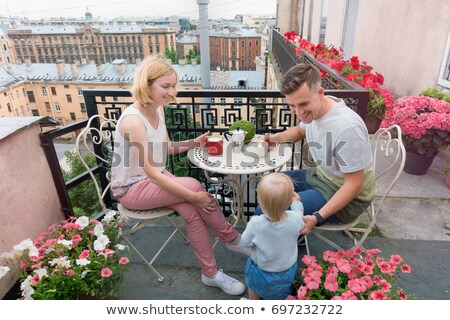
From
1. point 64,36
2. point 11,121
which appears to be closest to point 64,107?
point 64,36

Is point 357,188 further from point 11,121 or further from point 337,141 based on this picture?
point 11,121

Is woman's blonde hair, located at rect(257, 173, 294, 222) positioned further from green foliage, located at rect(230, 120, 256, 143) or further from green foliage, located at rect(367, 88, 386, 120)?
green foliage, located at rect(367, 88, 386, 120)

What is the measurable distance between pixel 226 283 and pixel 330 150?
3.66 feet

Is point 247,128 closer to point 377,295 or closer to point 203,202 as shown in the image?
point 203,202

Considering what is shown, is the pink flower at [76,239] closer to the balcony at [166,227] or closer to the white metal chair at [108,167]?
the white metal chair at [108,167]

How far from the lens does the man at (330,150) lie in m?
1.58

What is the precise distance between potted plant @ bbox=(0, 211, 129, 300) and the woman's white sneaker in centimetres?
62

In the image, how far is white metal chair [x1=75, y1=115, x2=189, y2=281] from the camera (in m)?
→ 1.95

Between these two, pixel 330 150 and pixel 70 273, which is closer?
pixel 70 273

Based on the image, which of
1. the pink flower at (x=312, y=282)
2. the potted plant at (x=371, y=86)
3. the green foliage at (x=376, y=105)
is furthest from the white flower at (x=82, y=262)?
the green foliage at (x=376, y=105)

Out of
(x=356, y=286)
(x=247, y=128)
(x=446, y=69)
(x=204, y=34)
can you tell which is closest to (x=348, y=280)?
(x=356, y=286)

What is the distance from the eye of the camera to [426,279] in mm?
2018

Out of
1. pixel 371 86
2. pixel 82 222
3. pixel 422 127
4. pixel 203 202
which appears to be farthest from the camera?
pixel 371 86

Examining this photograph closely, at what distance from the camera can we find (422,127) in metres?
2.99
